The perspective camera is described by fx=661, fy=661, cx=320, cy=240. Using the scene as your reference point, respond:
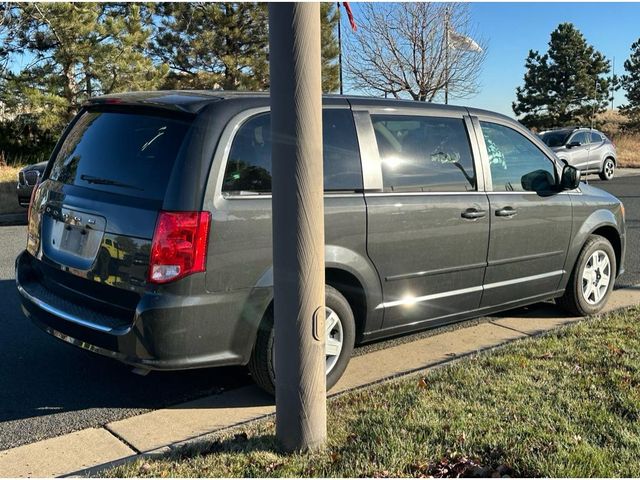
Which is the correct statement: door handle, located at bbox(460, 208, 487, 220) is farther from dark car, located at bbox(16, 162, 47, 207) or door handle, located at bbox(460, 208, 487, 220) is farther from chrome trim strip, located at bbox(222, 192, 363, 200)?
dark car, located at bbox(16, 162, 47, 207)

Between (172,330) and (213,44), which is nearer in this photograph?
(172,330)

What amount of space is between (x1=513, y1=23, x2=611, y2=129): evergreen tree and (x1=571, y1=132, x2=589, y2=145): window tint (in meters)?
20.5

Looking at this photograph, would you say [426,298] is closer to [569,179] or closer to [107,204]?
[569,179]

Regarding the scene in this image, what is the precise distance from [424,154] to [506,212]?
0.85 metres

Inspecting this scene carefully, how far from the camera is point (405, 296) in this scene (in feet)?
14.7

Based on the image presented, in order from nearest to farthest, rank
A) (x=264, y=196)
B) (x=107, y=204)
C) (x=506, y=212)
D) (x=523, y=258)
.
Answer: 1. (x=107, y=204)
2. (x=264, y=196)
3. (x=506, y=212)
4. (x=523, y=258)

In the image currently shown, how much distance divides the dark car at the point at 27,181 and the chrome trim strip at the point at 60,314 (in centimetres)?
777

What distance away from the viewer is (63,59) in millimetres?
17688

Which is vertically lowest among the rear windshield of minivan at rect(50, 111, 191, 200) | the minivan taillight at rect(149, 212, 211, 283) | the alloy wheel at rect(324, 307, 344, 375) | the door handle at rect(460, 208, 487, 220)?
the alloy wheel at rect(324, 307, 344, 375)

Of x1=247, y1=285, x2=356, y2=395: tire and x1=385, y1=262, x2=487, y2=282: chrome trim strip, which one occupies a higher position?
x1=385, y1=262, x2=487, y2=282: chrome trim strip

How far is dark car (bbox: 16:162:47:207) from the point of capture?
11.3 m

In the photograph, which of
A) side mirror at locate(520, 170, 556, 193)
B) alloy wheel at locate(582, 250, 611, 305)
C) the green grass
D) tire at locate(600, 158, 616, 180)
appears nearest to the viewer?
the green grass

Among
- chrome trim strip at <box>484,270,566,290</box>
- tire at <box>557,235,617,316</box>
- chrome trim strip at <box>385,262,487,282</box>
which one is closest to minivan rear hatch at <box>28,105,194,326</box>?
chrome trim strip at <box>385,262,487,282</box>

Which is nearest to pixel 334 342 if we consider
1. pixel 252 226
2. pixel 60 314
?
pixel 252 226
